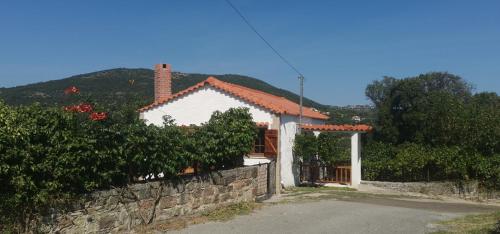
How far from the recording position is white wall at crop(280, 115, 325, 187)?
1855cm

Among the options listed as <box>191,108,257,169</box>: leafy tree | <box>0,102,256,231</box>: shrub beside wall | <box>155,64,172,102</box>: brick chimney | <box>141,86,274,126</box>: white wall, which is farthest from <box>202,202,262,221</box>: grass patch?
<box>155,64,172,102</box>: brick chimney

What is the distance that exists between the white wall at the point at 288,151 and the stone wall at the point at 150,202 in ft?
16.5

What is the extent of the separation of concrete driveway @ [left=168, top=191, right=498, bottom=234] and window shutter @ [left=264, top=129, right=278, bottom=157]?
354cm

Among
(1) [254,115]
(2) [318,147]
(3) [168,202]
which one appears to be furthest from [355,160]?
(3) [168,202]

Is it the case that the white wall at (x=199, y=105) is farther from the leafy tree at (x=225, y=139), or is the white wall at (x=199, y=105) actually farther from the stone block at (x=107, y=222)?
the stone block at (x=107, y=222)

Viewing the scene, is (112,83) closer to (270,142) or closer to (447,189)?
(270,142)

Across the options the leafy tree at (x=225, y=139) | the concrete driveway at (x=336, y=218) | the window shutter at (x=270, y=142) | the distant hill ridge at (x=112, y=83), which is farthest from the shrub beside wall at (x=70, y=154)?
the distant hill ridge at (x=112, y=83)

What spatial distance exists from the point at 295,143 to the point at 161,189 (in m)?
10.0

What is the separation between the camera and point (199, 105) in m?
19.5

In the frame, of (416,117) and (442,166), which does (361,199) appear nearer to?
(442,166)

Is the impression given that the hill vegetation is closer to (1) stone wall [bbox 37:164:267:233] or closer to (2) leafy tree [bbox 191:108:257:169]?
(2) leafy tree [bbox 191:108:257:169]

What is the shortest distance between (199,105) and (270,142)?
3.75 m

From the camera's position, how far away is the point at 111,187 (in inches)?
347

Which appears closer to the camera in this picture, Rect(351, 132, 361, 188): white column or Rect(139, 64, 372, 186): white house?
Rect(139, 64, 372, 186): white house
